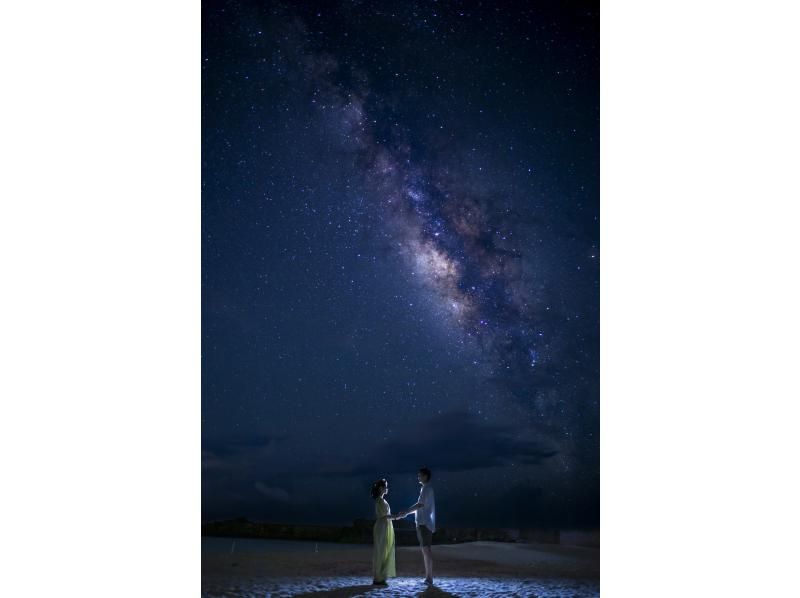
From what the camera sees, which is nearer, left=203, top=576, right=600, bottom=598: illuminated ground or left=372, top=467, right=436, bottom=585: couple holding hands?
left=203, top=576, right=600, bottom=598: illuminated ground

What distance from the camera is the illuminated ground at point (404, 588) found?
16.7ft

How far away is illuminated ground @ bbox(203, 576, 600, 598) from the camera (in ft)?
16.7

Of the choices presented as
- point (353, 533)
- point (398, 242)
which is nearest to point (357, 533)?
point (353, 533)

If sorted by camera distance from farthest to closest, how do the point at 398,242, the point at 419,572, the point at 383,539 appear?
the point at 398,242 → the point at 419,572 → the point at 383,539

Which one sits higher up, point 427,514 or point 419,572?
point 427,514

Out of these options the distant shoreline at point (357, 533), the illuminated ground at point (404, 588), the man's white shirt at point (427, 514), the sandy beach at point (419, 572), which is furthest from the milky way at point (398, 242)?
Answer: the man's white shirt at point (427, 514)

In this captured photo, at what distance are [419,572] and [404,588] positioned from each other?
3.04ft

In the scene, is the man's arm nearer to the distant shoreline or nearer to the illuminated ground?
the illuminated ground

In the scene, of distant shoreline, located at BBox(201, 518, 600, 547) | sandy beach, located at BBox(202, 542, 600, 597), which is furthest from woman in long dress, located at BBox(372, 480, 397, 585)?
distant shoreline, located at BBox(201, 518, 600, 547)

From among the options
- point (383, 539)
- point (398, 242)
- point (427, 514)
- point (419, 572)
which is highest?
point (398, 242)

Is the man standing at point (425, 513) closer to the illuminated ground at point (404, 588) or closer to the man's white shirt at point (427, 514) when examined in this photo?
the man's white shirt at point (427, 514)

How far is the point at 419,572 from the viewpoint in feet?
20.4

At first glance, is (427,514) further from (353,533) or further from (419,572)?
(353,533)
